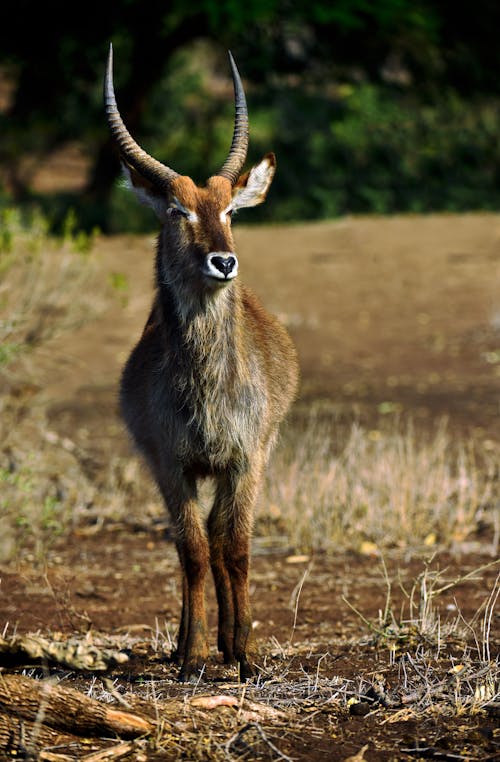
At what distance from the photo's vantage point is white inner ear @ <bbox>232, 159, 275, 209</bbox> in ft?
19.1

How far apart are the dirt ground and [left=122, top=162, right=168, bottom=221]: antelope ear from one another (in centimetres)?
40

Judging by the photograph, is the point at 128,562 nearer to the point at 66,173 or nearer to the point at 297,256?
the point at 297,256

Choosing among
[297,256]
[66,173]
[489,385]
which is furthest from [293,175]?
[66,173]

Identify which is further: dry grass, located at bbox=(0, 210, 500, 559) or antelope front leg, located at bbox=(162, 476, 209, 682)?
dry grass, located at bbox=(0, 210, 500, 559)

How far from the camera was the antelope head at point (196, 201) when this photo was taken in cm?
538

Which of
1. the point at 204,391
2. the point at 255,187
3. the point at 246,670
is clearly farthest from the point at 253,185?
the point at 246,670

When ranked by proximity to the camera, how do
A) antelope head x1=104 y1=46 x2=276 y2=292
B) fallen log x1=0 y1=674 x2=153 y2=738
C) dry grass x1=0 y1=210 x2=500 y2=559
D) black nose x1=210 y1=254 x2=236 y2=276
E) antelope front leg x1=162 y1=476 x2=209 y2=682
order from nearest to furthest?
1. fallen log x1=0 y1=674 x2=153 y2=738
2. black nose x1=210 y1=254 x2=236 y2=276
3. antelope head x1=104 y1=46 x2=276 y2=292
4. antelope front leg x1=162 y1=476 x2=209 y2=682
5. dry grass x1=0 y1=210 x2=500 y2=559

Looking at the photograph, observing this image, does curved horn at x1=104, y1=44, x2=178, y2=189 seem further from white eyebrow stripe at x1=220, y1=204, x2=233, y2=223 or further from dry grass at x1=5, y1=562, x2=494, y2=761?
dry grass at x1=5, y1=562, x2=494, y2=761

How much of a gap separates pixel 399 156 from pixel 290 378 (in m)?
17.5

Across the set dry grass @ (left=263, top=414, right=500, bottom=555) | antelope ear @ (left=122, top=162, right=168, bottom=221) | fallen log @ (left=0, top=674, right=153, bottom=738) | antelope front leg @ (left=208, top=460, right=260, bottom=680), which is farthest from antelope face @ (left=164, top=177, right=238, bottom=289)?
dry grass @ (left=263, top=414, right=500, bottom=555)

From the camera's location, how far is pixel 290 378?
→ 6602 millimetres

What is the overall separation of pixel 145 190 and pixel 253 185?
1.69 ft

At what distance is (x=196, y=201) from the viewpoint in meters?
5.55

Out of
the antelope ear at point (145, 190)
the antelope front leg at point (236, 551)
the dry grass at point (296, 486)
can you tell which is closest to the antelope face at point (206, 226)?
the antelope ear at point (145, 190)
